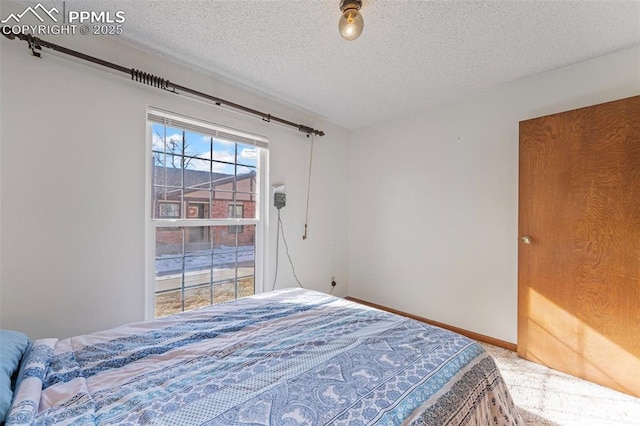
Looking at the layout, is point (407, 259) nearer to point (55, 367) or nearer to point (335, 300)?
point (335, 300)

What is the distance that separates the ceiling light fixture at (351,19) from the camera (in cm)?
133

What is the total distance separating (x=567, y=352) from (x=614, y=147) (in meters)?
1.48

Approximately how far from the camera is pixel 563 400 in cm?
166

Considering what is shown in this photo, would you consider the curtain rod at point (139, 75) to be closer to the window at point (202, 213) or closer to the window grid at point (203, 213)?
the window at point (202, 213)

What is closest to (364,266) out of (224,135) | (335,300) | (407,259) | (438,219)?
(407,259)

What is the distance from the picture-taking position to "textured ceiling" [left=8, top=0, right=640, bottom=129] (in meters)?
1.47

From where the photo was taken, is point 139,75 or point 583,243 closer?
point 139,75

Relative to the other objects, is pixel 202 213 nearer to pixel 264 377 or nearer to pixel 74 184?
pixel 74 184

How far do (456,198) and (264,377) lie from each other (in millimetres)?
2417

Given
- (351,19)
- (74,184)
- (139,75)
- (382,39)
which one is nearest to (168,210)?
(74,184)

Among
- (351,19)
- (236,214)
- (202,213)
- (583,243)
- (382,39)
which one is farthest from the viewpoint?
(236,214)

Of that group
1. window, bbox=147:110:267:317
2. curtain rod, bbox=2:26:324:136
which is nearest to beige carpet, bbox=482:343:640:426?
window, bbox=147:110:267:317

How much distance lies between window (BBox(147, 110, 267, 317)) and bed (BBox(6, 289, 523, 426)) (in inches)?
30.5

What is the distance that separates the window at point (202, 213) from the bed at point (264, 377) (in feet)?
2.54
